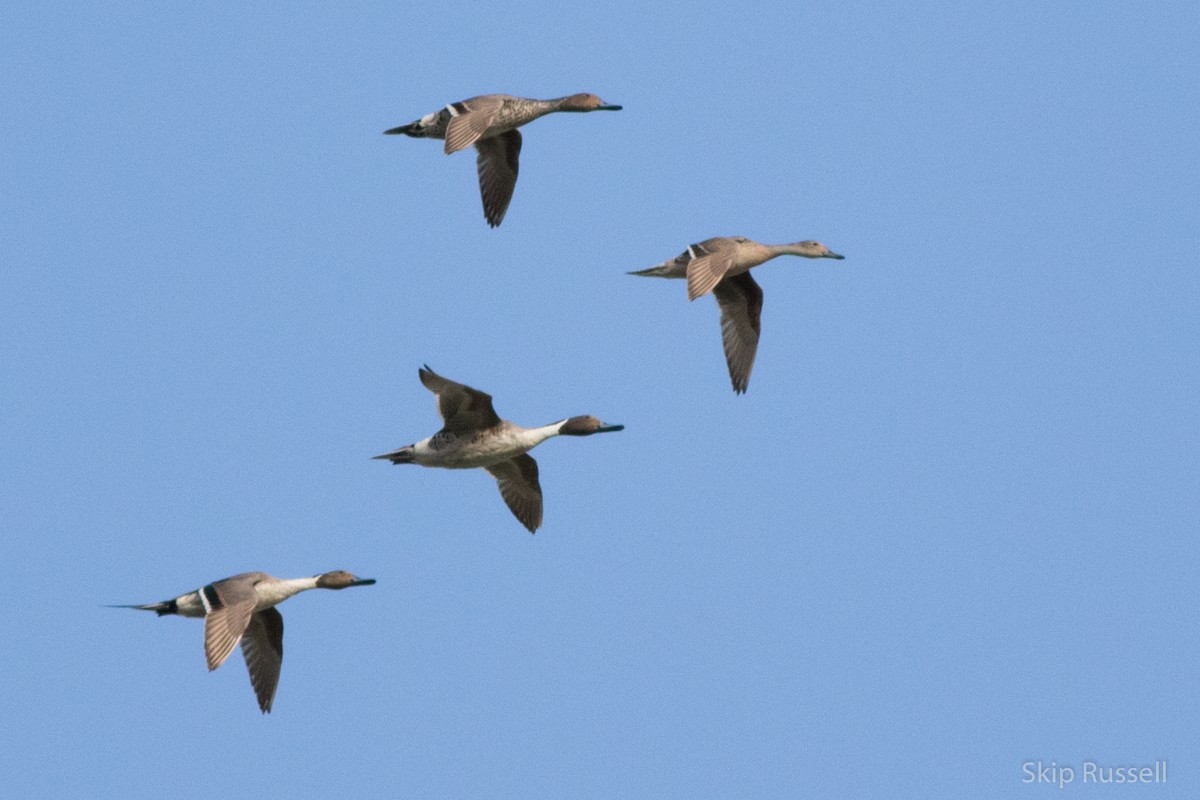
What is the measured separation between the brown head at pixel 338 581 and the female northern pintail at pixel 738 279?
4.82 metres

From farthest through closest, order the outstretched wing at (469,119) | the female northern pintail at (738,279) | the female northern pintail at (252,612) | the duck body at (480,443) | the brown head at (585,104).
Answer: the brown head at (585,104), the female northern pintail at (738,279), the outstretched wing at (469,119), the duck body at (480,443), the female northern pintail at (252,612)

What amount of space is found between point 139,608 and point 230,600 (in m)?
1.31

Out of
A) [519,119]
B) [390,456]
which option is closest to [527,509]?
[390,456]

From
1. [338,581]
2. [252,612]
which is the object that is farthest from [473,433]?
[252,612]

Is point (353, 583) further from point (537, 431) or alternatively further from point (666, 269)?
point (666, 269)

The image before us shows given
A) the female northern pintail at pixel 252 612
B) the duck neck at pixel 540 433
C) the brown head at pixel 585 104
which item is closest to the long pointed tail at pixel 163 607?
the female northern pintail at pixel 252 612

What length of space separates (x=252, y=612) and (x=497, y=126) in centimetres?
629

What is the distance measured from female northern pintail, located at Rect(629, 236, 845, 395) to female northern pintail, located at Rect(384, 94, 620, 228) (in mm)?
1834

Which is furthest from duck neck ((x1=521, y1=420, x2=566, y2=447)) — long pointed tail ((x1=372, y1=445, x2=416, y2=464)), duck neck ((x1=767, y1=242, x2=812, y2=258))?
duck neck ((x1=767, y1=242, x2=812, y2=258))

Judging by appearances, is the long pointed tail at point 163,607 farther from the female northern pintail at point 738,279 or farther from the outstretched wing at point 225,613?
the female northern pintail at point 738,279

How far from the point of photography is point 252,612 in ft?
67.3

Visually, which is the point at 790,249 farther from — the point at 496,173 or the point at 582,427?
the point at 582,427

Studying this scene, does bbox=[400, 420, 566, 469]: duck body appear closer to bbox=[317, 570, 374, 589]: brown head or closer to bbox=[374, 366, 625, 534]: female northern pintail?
bbox=[374, 366, 625, 534]: female northern pintail

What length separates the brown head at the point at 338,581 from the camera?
21.3 m
